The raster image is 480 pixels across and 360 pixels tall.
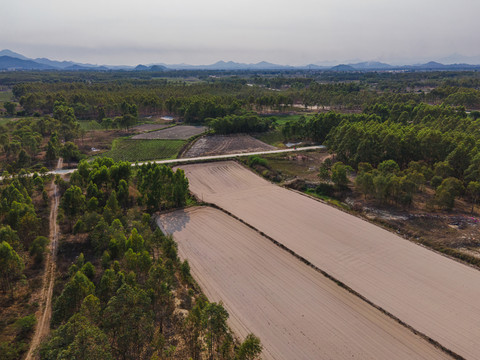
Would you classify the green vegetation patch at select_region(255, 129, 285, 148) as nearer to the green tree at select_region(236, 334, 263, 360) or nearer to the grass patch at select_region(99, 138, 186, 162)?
the grass patch at select_region(99, 138, 186, 162)

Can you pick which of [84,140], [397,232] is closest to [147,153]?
[84,140]

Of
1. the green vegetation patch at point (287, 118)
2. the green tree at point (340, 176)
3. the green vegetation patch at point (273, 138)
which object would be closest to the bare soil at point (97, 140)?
the green vegetation patch at point (273, 138)

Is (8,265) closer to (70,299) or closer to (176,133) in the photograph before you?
(70,299)

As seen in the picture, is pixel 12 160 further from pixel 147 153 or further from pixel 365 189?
pixel 365 189

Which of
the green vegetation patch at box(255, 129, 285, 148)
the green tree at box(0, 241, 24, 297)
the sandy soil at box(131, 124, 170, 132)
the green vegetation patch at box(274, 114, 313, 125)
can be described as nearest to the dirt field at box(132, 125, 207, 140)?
the sandy soil at box(131, 124, 170, 132)

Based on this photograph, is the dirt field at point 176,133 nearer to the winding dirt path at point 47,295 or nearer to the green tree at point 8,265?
the winding dirt path at point 47,295

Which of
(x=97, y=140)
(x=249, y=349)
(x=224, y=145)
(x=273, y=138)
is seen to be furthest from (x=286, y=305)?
(x=97, y=140)
